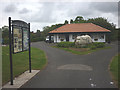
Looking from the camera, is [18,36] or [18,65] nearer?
[18,36]

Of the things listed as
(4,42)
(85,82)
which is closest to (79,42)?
(85,82)

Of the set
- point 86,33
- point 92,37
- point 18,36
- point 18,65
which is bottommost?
point 18,65

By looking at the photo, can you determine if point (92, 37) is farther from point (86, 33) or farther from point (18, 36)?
Result: point (18, 36)

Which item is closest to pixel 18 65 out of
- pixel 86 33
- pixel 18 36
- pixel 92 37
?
pixel 18 36

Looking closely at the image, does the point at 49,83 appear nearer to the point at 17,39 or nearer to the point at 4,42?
the point at 17,39

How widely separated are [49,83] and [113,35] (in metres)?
40.0

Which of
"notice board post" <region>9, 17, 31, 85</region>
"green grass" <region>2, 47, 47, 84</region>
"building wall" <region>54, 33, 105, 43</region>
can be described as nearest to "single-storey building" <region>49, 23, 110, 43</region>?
"building wall" <region>54, 33, 105, 43</region>

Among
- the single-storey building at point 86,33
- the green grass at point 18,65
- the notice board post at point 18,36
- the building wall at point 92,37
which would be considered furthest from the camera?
the building wall at point 92,37

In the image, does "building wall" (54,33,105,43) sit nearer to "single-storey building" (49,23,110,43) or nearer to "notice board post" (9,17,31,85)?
"single-storey building" (49,23,110,43)

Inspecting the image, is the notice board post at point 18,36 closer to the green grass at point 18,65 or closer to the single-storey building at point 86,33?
the green grass at point 18,65

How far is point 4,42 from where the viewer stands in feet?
119

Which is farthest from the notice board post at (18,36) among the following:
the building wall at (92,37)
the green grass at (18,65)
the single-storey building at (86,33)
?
the building wall at (92,37)

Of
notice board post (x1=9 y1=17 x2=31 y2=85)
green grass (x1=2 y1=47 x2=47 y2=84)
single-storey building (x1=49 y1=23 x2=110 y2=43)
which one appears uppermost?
single-storey building (x1=49 y1=23 x2=110 y2=43)

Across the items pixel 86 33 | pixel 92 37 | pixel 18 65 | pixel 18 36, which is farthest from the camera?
pixel 92 37
